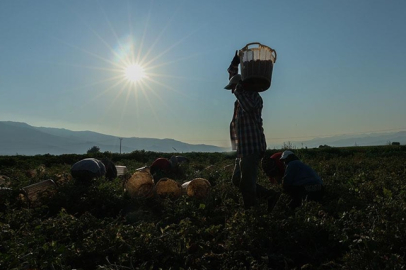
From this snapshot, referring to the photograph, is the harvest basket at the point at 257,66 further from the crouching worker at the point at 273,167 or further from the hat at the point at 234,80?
the crouching worker at the point at 273,167

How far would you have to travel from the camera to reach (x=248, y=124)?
15.3ft

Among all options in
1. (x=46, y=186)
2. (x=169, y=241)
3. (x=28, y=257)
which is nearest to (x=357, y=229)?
(x=169, y=241)

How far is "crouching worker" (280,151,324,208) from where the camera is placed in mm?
5105

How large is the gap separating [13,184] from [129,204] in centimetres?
218

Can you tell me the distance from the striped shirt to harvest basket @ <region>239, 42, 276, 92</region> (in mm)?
138

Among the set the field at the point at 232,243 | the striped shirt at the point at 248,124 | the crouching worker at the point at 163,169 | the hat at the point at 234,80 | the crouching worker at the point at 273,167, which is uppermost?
the hat at the point at 234,80

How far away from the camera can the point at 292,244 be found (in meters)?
3.29

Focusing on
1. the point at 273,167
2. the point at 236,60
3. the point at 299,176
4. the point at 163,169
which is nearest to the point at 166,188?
the point at 273,167

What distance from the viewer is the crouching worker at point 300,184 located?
16.8 feet

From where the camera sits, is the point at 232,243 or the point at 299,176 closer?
the point at 232,243

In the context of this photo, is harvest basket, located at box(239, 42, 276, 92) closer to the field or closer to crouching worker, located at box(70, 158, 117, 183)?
the field

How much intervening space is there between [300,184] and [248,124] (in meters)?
1.37

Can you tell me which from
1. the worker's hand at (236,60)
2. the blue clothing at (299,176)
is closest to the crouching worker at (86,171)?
the worker's hand at (236,60)

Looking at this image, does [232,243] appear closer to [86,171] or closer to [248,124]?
[248,124]
